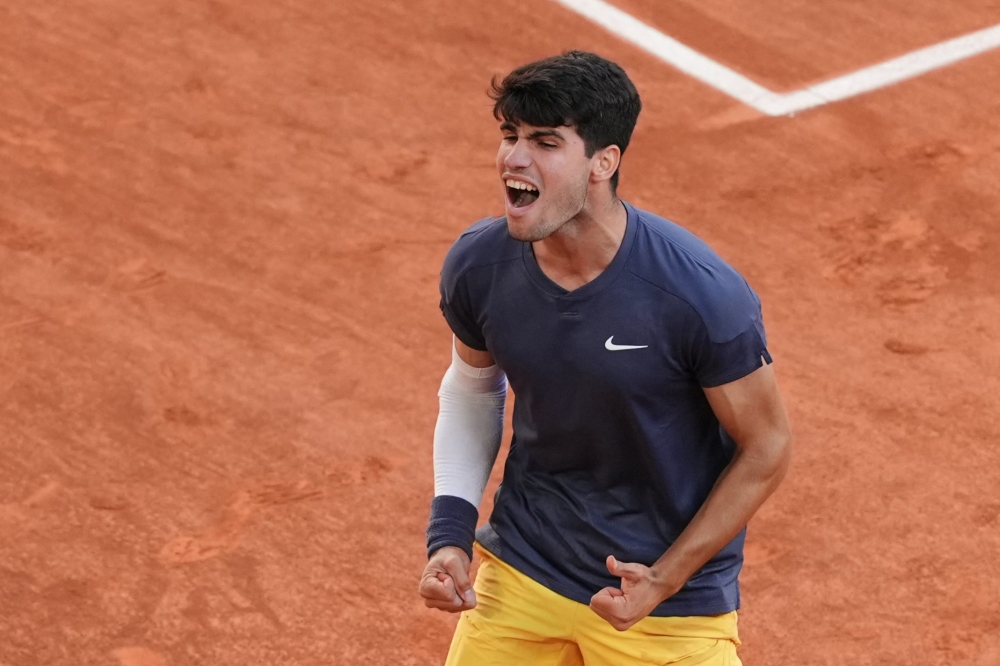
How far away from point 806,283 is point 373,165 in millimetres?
2648

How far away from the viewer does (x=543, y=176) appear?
10.9 feet

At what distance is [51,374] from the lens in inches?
264

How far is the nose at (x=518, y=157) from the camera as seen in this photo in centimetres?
332

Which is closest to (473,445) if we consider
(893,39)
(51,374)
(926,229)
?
(51,374)

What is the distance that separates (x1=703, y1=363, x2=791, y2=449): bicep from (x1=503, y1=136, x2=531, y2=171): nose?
0.68 meters

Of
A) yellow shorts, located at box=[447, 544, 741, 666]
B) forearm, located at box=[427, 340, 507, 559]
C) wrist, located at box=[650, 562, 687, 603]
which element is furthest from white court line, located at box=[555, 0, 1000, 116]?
wrist, located at box=[650, 562, 687, 603]

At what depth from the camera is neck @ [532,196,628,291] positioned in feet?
11.1

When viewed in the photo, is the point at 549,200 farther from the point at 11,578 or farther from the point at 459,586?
the point at 11,578

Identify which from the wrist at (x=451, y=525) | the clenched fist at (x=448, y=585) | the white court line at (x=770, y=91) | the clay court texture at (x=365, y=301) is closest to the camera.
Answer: the clenched fist at (x=448, y=585)

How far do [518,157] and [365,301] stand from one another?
397 cm

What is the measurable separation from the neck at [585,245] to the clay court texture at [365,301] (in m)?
2.31

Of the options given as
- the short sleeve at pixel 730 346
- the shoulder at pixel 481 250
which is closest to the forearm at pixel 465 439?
the shoulder at pixel 481 250

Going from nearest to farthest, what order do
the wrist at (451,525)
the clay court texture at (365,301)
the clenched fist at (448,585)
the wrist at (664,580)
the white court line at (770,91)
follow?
the wrist at (664,580)
the clenched fist at (448,585)
the wrist at (451,525)
the clay court texture at (365,301)
the white court line at (770,91)

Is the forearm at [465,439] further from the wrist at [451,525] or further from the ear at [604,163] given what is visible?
the ear at [604,163]
